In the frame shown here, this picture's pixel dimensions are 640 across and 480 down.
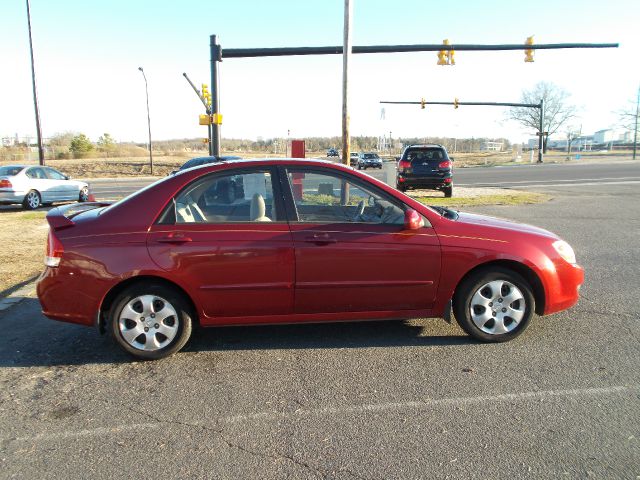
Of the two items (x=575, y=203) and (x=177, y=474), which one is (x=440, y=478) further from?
(x=575, y=203)

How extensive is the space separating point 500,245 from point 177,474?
Answer: 306 cm

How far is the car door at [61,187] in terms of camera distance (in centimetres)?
1598

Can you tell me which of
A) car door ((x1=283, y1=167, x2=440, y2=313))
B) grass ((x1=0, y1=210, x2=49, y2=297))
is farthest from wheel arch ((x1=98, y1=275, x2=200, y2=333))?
grass ((x1=0, y1=210, x2=49, y2=297))

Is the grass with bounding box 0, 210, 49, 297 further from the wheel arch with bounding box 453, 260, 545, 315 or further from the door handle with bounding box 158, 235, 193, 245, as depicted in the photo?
the wheel arch with bounding box 453, 260, 545, 315

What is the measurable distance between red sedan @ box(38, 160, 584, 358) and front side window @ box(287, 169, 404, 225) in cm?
1

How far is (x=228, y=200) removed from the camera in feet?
13.8

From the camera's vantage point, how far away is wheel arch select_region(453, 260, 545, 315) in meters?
4.30

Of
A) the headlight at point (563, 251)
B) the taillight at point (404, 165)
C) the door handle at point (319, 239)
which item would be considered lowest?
the headlight at point (563, 251)

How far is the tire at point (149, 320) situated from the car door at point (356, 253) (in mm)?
1007

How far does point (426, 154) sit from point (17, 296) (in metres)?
13.6

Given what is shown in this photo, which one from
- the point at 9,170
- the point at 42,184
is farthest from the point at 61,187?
the point at 9,170

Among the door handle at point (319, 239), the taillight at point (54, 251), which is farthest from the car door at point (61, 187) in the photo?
the door handle at point (319, 239)

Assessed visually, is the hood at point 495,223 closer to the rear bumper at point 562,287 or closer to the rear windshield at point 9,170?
the rear bumper at point 562,287

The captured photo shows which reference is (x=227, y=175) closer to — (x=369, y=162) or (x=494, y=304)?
(x=494, y=304)
